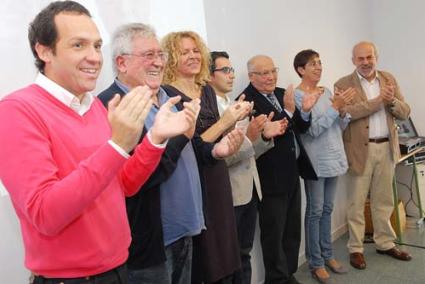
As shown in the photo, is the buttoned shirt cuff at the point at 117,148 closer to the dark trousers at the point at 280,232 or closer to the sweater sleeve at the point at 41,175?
the sweater sleeve at the point at 41,175

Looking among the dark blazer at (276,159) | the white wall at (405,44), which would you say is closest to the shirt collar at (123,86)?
the dark blazer at (276,159)

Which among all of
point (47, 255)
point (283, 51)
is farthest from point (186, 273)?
point (283, 51)

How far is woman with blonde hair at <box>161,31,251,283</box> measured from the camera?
5.35ft

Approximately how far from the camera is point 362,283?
8.48ft

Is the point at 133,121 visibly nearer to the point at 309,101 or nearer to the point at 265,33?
the point at 309,101

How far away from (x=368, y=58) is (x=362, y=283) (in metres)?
1.60

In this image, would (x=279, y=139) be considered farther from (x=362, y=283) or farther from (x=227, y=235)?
(x=362, y=283)

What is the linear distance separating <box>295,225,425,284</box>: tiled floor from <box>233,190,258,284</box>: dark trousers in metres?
0.70

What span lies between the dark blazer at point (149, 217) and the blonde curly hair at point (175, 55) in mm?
462

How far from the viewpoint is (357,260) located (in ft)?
9.30

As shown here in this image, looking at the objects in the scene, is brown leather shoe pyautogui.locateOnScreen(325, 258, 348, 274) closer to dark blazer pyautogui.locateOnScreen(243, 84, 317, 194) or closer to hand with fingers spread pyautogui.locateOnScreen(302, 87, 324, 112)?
dark blazer pyautogui.locateOnScreen(243, 84, 317, 194)

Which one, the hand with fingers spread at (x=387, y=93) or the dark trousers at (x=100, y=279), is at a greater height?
the hand with fingers spread at (x=387, y=93)

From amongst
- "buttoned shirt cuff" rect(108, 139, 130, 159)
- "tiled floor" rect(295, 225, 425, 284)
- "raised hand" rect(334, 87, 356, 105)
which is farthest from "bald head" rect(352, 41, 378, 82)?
"buttoned shirt cuff" rect(108, 139, 130, 159)

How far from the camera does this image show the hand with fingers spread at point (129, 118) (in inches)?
33.6
